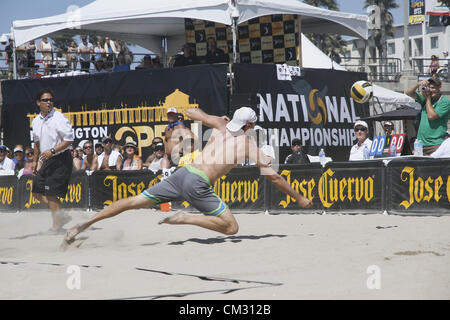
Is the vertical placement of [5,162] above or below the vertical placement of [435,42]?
below

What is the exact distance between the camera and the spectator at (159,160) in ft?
43.7

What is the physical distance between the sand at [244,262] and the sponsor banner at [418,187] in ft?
1.33

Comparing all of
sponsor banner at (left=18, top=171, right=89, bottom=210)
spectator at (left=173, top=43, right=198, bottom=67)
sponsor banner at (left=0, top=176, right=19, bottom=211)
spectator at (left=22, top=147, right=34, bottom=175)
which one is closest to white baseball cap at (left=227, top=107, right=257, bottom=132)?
sponsor banner at (left=18, top=171, right=89, bottom=210)

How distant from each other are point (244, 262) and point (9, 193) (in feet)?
32.2

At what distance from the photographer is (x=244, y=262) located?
6215 mm

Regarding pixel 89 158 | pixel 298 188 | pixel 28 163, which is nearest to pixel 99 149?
pixel 89 158

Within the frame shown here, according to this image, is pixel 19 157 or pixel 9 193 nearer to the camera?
pixel 9 193

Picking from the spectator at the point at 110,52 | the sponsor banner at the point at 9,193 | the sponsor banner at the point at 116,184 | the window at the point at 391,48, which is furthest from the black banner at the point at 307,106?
the window at the point at 391,48

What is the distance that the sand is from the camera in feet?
15.6

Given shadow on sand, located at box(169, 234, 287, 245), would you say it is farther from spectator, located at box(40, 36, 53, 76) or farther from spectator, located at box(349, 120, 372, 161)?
spectator, located at box(40, 36, 53, 76)

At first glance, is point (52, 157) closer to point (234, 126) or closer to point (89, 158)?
point (234, 126)

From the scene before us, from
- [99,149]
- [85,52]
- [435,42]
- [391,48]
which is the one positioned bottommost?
[99,149]

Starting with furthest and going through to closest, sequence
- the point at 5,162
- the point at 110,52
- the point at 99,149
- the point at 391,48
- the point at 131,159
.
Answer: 1. the point at 391,48
2. the point at 110,52
3. the point at 5,162
4. the point at 99,149
5. the point at 131,159
